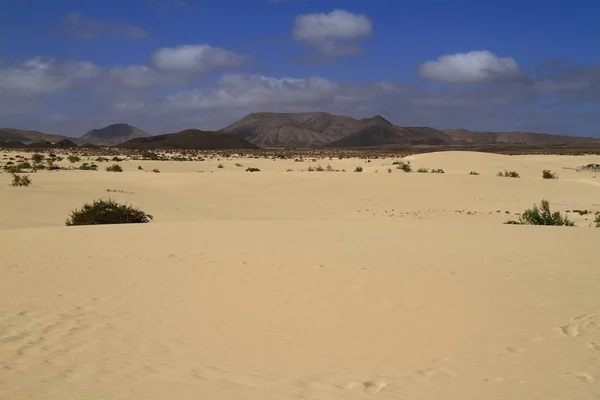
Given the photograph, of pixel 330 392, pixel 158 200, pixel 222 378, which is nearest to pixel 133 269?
pixel 222 378

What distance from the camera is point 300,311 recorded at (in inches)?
278

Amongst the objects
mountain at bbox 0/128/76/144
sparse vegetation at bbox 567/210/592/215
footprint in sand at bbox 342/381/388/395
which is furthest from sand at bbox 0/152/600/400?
mountain at bbox 0/128/76/144

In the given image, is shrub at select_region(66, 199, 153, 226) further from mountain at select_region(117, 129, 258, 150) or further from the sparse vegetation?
mountain at select_region(117, 129, 258, 150)

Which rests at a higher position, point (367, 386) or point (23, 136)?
point (23, 136)

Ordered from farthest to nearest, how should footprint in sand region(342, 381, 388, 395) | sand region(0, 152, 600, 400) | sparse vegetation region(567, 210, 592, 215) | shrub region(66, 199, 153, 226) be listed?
sparse vegetation region(567, 210, 592, 215) → shrub region(66, 199, 153, 226) → sand region(0, 152, 600, 400) → footprint in sand region(342, 381, 388, 395)

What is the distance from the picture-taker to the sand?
16.1ft

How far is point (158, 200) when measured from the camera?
2605cm

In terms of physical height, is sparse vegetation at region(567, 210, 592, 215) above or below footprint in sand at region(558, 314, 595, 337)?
below

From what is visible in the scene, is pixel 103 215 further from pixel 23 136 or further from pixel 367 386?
pixel 23 136

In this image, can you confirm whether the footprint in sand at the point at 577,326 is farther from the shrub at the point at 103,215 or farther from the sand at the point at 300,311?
the shrub at the point at 103,215

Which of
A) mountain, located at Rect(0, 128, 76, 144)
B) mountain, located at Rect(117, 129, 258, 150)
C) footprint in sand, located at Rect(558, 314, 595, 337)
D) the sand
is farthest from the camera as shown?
mountain, located at Rect(0, 128, 76, 144)

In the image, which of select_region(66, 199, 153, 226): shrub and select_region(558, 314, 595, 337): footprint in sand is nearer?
select_region(558, 314, 595, 337): footprint in sand

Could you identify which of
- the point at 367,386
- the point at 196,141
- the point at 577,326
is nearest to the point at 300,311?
the point at 367,386

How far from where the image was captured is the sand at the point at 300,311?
4.89m
